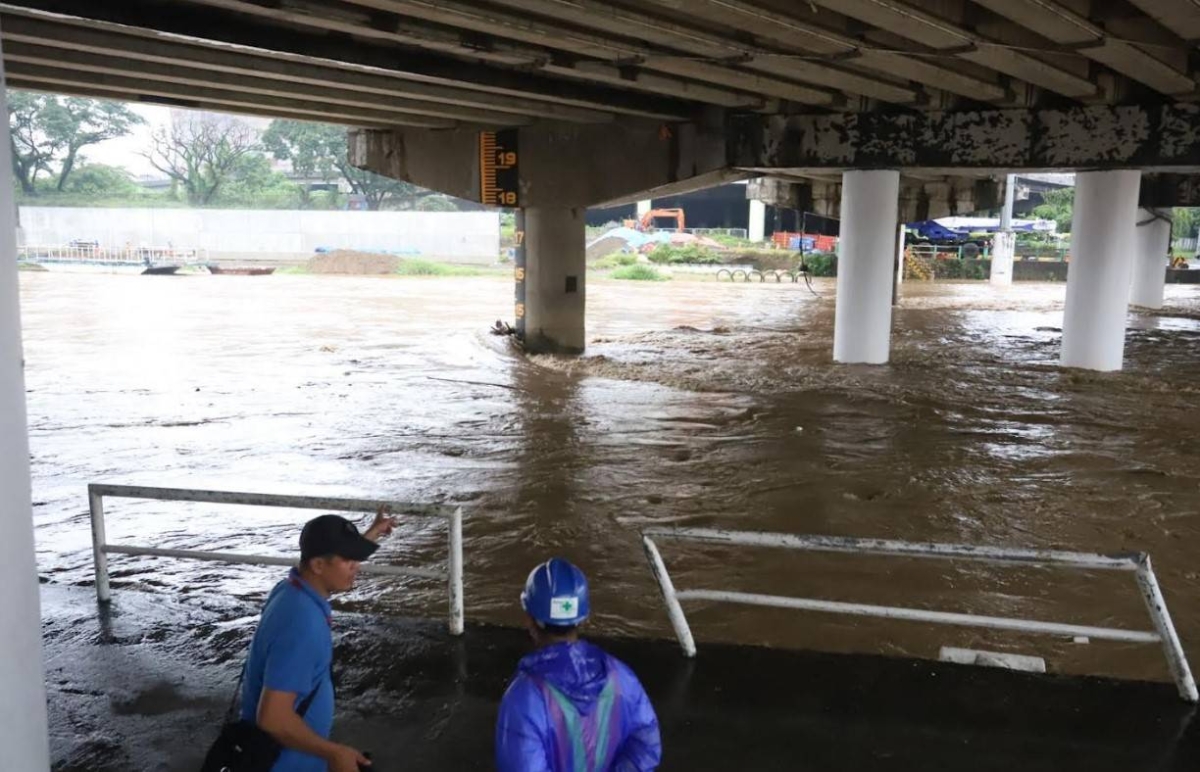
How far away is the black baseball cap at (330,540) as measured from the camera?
10.0ft

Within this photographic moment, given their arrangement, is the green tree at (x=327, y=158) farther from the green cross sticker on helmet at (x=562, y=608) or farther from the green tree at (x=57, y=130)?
the green cross sticker on helmet at (x=562, y=608)

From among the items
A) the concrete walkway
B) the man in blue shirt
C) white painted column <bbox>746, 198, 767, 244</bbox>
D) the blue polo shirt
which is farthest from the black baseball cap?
white painted column <bbox>746, 198, 767, 244</bbox>

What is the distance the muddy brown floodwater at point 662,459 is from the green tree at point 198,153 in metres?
46.2

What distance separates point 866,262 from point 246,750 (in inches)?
605

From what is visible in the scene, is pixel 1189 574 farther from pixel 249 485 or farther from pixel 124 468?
pixel 124 468

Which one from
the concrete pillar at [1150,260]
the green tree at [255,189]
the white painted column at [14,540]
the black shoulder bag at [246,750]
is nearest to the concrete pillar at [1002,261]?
the concrete pillar at [1150,260]

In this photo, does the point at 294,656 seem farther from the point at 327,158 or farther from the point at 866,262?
the point at 327,158

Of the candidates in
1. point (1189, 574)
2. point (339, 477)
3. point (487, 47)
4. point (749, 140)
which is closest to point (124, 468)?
point (339, 477)

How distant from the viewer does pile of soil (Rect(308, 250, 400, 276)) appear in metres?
46.5

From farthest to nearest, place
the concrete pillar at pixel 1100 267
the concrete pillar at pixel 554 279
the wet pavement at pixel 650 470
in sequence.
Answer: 1. the concrete pillar at pixel 554 279
2. the concrete pillar at pixel 1100 267
3. the wet pavement at pixel 650 470

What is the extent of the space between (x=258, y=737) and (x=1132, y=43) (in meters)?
10.7

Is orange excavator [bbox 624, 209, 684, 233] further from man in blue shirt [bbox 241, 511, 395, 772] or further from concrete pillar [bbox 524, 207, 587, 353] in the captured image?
man in blue shirt [bbox 241, 511, 395, 772]

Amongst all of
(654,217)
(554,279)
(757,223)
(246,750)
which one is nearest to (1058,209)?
(757,223)

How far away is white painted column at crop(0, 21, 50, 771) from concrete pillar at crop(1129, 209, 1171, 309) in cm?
3362
